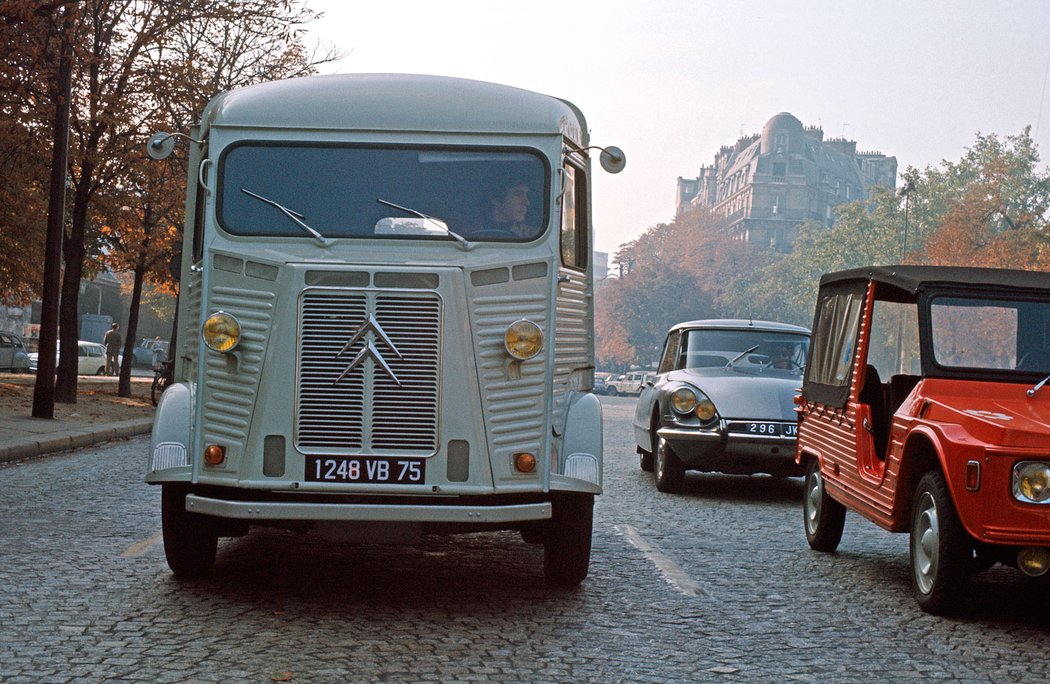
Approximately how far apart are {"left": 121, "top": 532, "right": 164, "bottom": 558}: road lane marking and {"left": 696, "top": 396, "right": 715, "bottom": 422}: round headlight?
543cm

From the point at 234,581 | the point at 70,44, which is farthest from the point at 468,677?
the point at 70,44

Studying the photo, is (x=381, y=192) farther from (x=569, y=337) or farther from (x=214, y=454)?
(x=214, y=454)

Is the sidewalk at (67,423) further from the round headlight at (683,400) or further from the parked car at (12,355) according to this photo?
the parked car at (12,355)

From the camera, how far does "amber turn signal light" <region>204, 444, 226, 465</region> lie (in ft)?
21.4

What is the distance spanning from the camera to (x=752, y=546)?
30.2 feet

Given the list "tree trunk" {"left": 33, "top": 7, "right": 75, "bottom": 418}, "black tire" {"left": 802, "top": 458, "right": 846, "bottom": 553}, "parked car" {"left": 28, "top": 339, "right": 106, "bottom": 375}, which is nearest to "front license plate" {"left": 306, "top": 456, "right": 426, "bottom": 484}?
"black tire" {"left": 802, "top": 458, "right": 846, "bottom": 553}

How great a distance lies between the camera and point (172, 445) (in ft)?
21.7

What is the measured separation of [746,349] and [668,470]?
1722 millimetres

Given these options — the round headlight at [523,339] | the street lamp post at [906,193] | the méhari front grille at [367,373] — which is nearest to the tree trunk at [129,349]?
the méhari front grille at [367,373]

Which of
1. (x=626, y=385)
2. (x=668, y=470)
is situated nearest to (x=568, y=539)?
(x=668, y=470)

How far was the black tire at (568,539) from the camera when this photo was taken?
689cm

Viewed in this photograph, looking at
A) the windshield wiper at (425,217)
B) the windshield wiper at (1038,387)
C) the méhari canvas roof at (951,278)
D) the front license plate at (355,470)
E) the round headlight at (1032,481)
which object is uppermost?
the windshield wiper at (425,217)

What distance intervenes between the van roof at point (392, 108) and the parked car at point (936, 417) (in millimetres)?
2339

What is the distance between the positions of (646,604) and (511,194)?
2211mm
